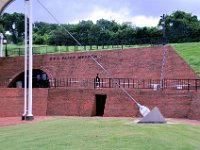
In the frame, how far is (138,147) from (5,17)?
80.5 m

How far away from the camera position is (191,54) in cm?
4019

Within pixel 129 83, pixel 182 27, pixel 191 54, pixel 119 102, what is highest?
pixel 182 27

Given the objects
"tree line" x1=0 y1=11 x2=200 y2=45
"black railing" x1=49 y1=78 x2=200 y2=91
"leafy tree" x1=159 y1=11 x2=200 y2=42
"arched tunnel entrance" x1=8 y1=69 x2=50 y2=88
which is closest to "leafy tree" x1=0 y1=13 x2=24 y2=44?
"tree line" x1=0 y1=11 x2=200 y2=45

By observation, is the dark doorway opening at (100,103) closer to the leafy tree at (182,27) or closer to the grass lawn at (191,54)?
the grass lawn at (191,54)

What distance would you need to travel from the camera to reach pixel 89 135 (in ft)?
46.0

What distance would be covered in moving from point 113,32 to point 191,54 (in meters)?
31.4

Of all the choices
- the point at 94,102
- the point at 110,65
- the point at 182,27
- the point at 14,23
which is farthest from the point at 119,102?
the point at 14,23

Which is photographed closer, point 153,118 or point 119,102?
point 153,118

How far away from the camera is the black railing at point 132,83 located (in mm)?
31969

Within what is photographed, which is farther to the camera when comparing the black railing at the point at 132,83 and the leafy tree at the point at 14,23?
the leafy tree at the point at 14,23

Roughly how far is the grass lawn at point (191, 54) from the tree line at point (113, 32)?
258 cm

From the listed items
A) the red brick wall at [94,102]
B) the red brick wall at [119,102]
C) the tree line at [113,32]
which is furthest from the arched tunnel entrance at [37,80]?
the red brick wall at [119,102]

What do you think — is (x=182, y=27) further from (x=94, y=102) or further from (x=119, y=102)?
(x=119, y=102)

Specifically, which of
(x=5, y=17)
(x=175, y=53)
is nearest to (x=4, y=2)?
(x=175, y=53)
